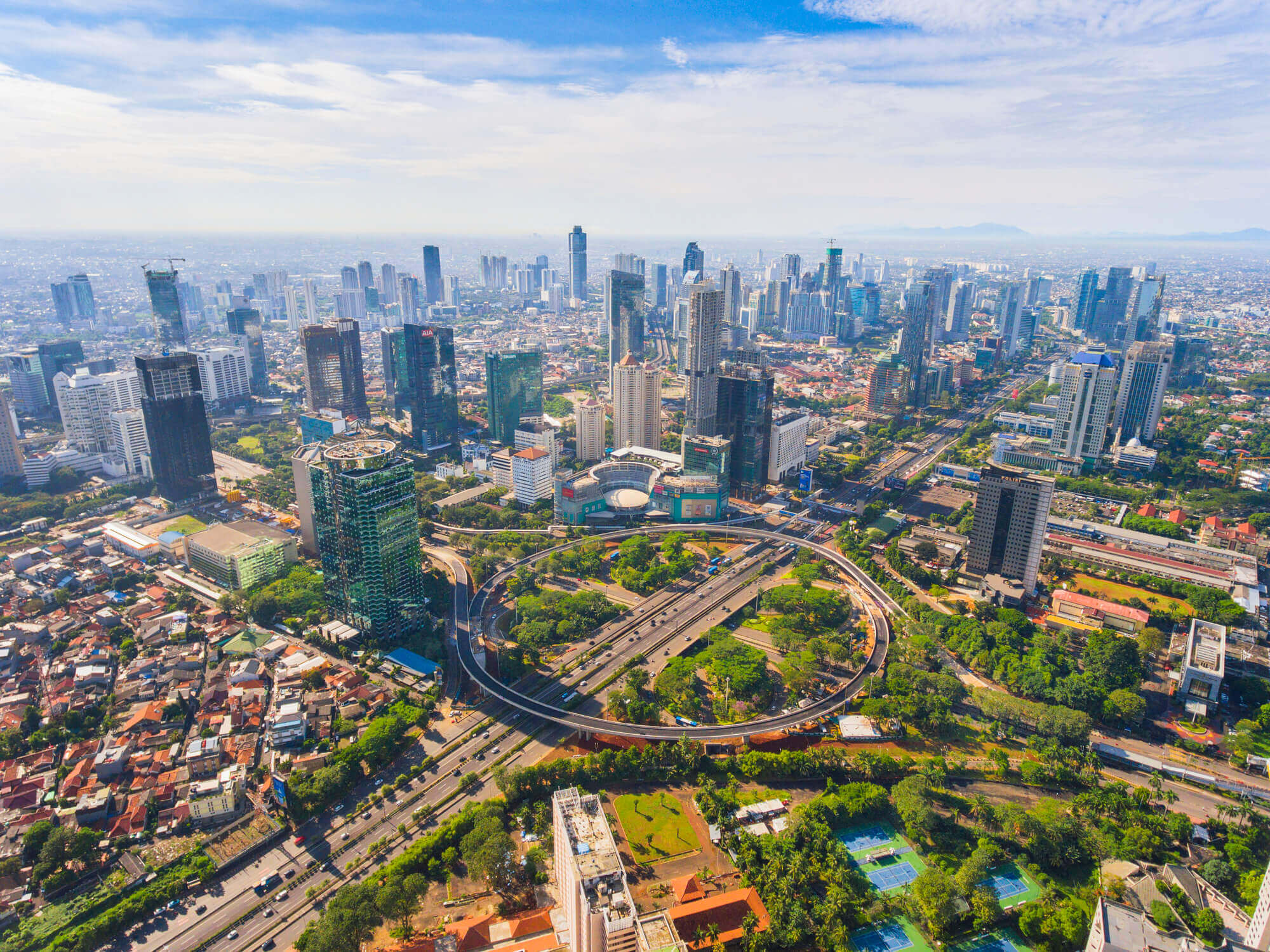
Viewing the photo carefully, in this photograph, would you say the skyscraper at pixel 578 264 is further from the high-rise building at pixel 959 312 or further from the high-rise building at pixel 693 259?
the high-rise building at pixel 959 312

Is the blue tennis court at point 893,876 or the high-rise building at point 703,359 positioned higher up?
the high-rise building at point 703,359

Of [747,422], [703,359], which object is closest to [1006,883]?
[747,422]

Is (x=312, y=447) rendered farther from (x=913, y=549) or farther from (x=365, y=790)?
(x=913, y=549)

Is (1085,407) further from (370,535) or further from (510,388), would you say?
A: (370,535)

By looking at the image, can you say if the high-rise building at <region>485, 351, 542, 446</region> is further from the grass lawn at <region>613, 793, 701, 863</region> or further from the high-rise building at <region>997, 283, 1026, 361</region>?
the high-rise building at <region>997, 283, 1026, 361</region>

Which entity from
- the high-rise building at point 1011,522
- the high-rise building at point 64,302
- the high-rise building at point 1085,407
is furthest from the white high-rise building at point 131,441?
the high-rise building at point 1085,407

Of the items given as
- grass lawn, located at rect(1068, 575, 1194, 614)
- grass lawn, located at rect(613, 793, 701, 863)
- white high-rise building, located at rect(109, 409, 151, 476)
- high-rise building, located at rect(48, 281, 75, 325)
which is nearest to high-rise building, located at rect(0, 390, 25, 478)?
white high-rise building, located at rect(109, 409, 151, 476)

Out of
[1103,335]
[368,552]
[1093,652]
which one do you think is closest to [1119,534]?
[1093,652]
